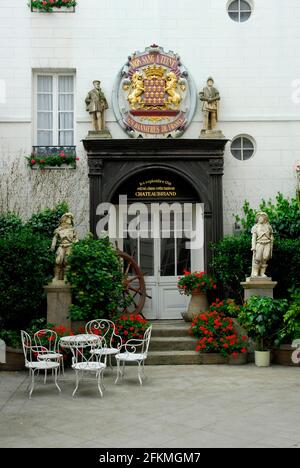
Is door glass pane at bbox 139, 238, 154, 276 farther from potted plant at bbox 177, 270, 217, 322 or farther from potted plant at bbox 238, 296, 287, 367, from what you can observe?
potted plant at bbox 238, 296, 287, 367

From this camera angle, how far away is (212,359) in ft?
32.6

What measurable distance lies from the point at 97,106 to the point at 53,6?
2.48 meters

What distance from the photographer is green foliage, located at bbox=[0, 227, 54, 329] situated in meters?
9.68

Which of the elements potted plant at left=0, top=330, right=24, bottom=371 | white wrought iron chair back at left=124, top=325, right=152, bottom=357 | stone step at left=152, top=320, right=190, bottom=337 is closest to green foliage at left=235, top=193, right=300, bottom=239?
stone step at left=152, top=320, right=190, bottom=337

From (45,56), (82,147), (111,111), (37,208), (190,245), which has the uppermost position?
(45,56)

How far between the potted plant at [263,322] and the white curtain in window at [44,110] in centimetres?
578

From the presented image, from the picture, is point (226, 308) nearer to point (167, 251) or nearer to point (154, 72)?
point (167, 251)

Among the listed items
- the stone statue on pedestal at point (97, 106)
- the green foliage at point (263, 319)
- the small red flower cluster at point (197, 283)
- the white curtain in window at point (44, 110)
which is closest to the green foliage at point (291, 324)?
the green foliage at point (263, 319)

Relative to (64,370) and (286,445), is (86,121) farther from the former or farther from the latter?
(286,445)

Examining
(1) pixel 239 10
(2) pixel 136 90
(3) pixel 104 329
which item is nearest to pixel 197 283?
(3) pixel 104 329

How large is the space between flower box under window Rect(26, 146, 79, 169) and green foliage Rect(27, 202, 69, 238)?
0.99 meters

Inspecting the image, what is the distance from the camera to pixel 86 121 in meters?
12.4
